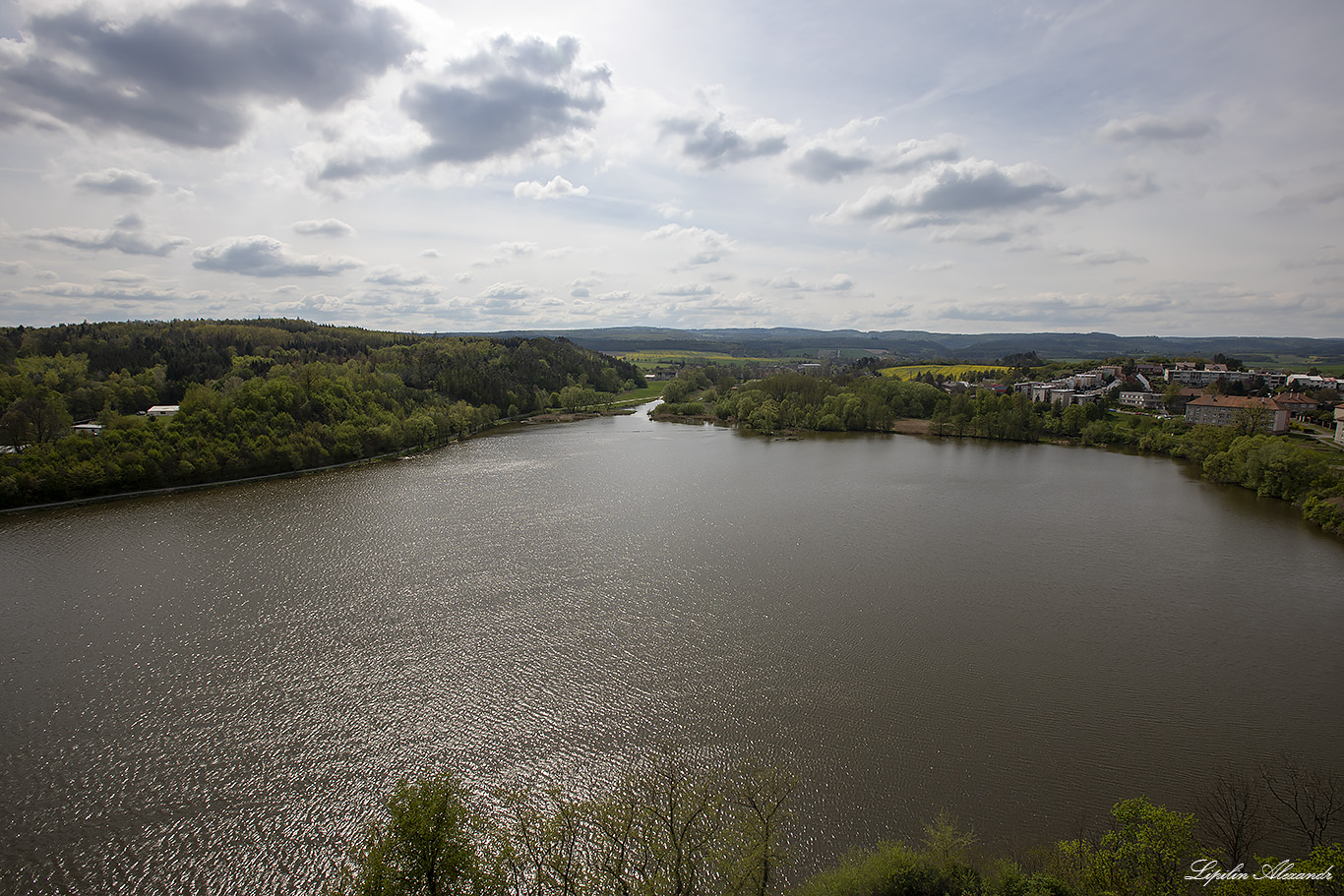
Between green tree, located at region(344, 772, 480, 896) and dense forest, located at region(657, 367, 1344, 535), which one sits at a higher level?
dense forest, located at region(657, 367, 1344, 535)

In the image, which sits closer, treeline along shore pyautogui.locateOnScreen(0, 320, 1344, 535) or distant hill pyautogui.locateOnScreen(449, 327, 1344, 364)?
treeline along shore pyautogui.locateOnScreen(0, 320, 1344, 535)

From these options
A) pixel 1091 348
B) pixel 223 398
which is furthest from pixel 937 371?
pixel 1091 348

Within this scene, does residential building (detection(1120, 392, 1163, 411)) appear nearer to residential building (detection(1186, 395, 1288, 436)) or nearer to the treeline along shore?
the treeline along shore

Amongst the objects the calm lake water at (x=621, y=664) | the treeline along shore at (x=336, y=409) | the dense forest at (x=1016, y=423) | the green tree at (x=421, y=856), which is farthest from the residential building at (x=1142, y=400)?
the green tree at (x=421, y=856)

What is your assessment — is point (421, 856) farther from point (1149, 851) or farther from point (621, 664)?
point (1149, 851)

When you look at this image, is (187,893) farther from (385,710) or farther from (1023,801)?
(1023,801)

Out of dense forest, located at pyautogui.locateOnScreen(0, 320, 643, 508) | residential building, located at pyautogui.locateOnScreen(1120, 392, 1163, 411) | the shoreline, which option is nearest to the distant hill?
residential building, located at pyautogui.locateOnScreen(1120, 392, 1163, 411)
